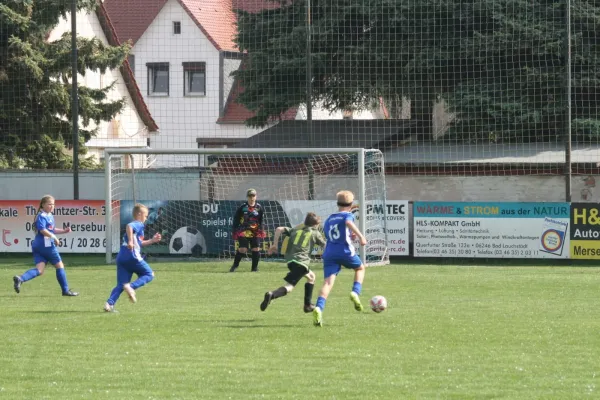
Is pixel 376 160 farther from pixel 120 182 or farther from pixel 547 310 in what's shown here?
pixel 547 310

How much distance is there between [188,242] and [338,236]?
1342 centimetres

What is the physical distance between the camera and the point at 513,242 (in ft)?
81.7

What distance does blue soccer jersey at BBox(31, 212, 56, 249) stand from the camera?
1712 centimetres

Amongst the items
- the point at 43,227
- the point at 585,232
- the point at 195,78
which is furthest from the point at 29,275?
the point at 195,78

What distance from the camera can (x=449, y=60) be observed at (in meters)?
29.4

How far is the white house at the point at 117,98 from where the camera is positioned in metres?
37.8

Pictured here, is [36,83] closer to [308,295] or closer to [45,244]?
[45,244]

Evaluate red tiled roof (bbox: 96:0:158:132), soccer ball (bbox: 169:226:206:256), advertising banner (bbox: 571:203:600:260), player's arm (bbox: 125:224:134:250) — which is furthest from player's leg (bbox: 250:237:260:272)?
red tiled roof (bbox: 96:0:158:132)

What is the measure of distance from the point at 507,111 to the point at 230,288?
12839 millimetres

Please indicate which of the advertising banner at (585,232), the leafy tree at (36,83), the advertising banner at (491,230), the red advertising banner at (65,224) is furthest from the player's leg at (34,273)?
the leafy tree at (36,83)

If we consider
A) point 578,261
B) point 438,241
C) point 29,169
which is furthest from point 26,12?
point 578,261

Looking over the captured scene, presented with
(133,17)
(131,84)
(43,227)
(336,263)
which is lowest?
(336,263)

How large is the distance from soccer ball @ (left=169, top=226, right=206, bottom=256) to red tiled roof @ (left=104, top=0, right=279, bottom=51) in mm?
16156

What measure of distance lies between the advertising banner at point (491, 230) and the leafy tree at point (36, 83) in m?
12.6
